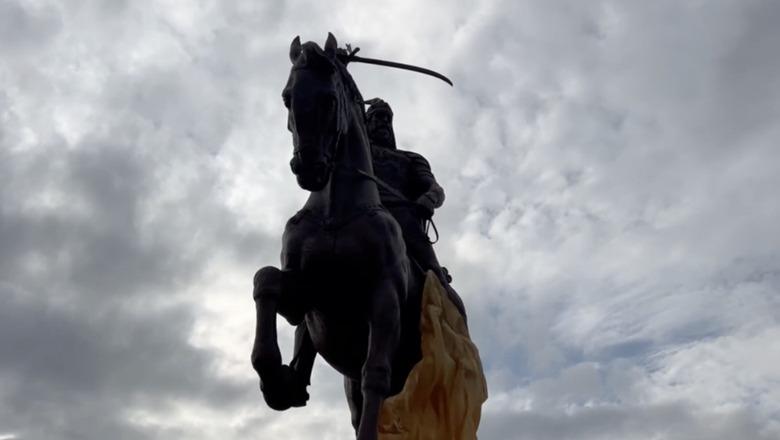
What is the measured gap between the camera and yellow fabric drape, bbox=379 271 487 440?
749 cm

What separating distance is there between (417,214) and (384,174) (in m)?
0.68

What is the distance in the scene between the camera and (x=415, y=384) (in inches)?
297

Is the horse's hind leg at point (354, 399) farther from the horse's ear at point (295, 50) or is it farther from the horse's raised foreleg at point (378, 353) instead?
the horse's ear at point (295, 50)

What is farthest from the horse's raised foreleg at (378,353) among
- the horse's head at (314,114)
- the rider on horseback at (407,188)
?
the rider on horseback at (407,188)

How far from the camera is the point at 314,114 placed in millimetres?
6477

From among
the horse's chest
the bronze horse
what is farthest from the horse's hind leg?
the horse's chest

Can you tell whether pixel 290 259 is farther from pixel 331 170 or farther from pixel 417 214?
pixel 417 214

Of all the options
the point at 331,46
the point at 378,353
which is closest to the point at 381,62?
the point at 331,46

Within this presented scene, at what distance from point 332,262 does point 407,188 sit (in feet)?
8.05

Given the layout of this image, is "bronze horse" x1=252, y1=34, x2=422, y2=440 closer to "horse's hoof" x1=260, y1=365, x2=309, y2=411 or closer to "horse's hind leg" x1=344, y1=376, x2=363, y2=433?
"horse's hoof" x1=260, y1=365, x2=309, y2=411

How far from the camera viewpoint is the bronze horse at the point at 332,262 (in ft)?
21.2

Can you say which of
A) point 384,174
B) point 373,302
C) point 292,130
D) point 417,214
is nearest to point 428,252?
point 417,214

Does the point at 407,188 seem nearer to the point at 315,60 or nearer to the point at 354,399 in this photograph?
the point at 354,399

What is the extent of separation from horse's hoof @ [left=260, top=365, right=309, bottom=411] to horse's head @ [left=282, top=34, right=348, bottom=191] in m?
1.39
